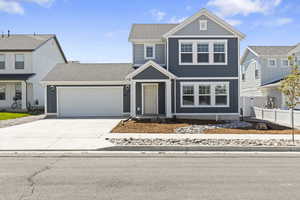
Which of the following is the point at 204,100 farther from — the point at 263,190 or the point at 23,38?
the point at 23,38

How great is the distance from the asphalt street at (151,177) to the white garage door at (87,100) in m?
14.3

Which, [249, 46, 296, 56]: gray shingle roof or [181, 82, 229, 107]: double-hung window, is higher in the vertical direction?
[249, 46, 296, 56]: gray shingle roof

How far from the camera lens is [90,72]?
987 inches

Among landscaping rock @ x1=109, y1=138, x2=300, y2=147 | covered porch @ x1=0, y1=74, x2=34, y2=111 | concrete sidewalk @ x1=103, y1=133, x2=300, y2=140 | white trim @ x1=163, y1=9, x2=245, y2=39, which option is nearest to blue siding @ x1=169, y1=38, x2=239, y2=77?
white trim @ x1=163, y1=9, x2=245, y2=39

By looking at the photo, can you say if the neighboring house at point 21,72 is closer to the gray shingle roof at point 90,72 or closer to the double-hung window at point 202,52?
the gray shingle roof at point 90,72

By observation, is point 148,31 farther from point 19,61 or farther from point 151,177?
point 151,177

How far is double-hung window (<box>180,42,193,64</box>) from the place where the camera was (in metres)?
20.8

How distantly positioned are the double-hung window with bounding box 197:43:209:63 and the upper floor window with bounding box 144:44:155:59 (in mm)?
3660

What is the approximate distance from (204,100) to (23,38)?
2315 centimetres

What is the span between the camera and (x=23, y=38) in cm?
3297

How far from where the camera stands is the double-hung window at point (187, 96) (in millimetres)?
20938

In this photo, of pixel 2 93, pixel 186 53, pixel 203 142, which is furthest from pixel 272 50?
pixel 2 93

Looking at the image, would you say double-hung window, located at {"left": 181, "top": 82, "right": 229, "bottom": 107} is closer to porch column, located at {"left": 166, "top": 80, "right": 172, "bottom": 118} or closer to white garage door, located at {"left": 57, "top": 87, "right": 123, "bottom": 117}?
porch column, located at {"left": 166, "top": 80, "right": 172, "bottom": 118}

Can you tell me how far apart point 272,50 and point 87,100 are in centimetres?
1952
